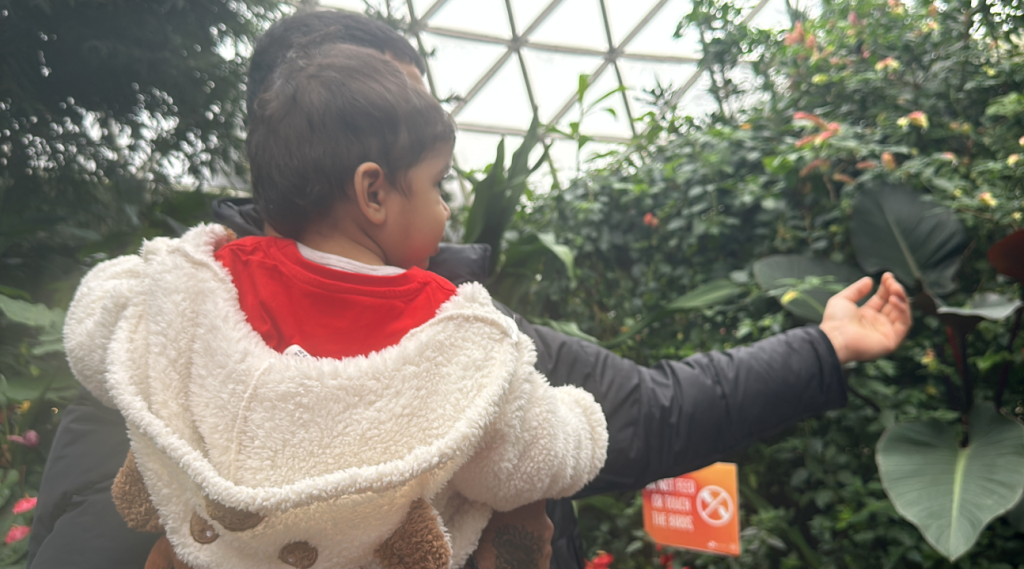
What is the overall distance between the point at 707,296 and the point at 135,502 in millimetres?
1403

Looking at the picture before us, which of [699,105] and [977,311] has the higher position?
[699,105]

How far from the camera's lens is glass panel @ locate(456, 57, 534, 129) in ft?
19.8

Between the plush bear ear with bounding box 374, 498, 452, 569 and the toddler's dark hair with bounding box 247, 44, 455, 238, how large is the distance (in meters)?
0.36

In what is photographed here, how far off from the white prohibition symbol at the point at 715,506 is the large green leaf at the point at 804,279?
0.56 m

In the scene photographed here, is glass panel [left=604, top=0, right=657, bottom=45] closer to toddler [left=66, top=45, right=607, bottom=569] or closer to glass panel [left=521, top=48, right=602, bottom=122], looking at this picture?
glass panel [left=521, top=48, right=602, bottom=122]

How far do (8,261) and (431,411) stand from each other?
8.06ft

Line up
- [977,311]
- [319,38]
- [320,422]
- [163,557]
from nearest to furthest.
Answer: [320,422] < [163,557] < [319,38] < [977,311]

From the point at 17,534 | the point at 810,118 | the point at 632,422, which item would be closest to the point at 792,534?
the point at 810,118

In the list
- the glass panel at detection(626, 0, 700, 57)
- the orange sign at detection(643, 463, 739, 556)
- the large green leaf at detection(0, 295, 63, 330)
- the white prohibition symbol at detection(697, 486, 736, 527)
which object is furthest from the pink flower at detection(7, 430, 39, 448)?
the glass panel at detection(626, 0, 700, 57)

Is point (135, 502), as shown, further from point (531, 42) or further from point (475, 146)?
point (475, 146)

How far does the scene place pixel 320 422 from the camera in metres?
0.56

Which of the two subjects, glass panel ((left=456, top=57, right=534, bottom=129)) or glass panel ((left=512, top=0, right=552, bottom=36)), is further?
glass panel ((left=456, top=57, right=534, bottom=129))

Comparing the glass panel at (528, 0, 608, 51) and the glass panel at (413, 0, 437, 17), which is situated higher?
the glass panel at (413, 0, 437, 17)

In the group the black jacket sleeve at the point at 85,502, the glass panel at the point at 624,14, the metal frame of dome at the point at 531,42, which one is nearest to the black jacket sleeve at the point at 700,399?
the black jacket sleeve at the point at 85,502
